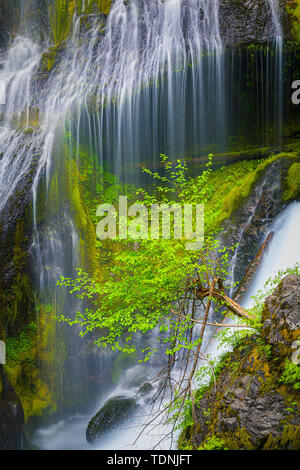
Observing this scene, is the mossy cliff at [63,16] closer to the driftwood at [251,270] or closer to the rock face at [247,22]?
the rock face at [247,22]

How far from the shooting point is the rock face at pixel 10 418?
5883mm

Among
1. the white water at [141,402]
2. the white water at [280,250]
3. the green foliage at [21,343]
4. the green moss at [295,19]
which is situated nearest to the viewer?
the white water at [141,402]

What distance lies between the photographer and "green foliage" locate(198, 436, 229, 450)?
9.39 ft

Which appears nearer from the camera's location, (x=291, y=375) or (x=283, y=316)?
(x=291, y=375)

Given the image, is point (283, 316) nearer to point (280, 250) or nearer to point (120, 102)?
point (280, 250)

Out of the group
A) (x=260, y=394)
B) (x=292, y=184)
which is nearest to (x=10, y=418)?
(x=260, y=394)

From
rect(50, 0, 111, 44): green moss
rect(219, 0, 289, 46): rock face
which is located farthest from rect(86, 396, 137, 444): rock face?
rect(50, 0, 111, 44): green moss

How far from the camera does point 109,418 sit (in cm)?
600

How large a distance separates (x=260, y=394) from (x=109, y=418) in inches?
162

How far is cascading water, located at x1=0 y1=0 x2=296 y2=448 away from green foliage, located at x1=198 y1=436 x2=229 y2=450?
14.3 feet

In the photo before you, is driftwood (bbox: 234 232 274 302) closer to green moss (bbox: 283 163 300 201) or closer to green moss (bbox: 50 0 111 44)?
green moss (bbox: 283 163 300 201)

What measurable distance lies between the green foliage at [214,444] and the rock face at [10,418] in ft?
14.8

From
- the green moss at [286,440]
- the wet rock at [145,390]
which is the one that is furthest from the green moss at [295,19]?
the wet rock at [145,390]

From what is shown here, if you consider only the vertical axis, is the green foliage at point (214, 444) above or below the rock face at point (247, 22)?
below
